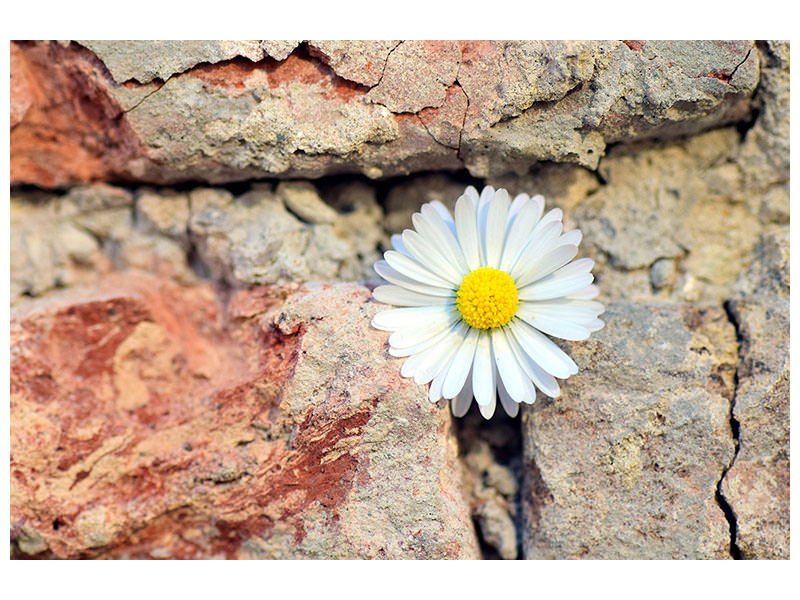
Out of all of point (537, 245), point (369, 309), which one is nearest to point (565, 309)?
point (537, 245)

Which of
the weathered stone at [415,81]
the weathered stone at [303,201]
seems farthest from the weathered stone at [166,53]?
the weathered stone at [303,201]

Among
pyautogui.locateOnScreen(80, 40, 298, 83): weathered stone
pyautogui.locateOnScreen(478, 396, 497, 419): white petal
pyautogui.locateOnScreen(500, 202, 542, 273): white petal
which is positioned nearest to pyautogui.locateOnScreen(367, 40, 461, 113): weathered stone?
pyautogui.locateOnScreen(80, 40, 298, 83): weathered stone

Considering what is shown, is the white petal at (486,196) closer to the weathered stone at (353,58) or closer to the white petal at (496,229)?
the white petal at (496,229)

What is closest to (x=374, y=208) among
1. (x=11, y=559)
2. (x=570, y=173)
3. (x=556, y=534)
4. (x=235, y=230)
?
(x=235, y=230)

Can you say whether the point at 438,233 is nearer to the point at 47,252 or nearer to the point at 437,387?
the point at 437,387

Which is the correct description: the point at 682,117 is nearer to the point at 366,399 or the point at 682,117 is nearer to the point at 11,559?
the point at 366,399

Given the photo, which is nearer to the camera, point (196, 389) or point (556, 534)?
point (556, 534)
